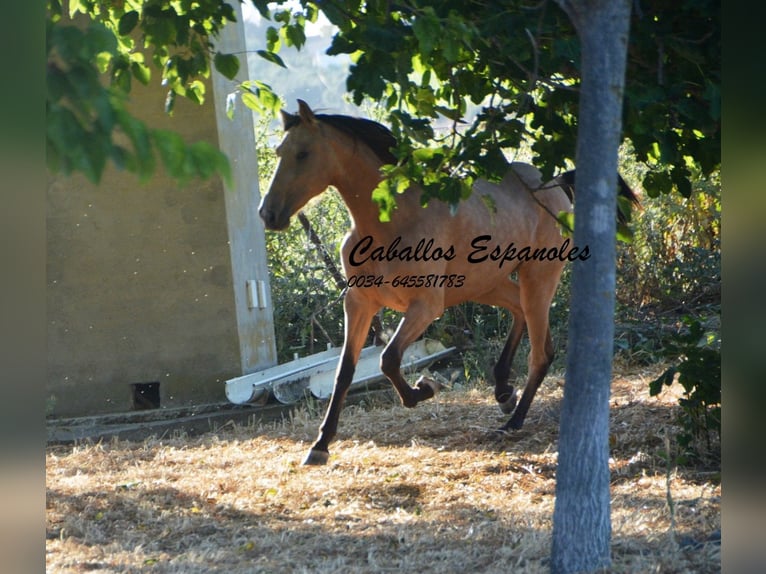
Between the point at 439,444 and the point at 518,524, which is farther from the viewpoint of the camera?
the point at 439,444

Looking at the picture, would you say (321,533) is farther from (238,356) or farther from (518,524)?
(238,356)

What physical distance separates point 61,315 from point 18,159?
429 centimetres

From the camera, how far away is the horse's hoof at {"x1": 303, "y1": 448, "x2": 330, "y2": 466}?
477cm

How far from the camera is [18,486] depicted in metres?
2.21

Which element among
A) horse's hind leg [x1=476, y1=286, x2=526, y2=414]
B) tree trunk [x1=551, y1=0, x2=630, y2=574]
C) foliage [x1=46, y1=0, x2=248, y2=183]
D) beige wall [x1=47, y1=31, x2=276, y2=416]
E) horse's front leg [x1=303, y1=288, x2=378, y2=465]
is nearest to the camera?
foliage [x1=46, y1=0, x2=248, y2=183]

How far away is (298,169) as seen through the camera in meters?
4.61

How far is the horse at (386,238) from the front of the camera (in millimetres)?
4656

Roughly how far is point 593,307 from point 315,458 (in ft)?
8.00

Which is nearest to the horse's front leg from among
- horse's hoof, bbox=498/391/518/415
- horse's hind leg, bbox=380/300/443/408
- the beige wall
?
horse's hind leg, bbox=380/300/443/408

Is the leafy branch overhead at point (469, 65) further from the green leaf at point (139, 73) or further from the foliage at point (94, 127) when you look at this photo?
the foliage at point (94, 127)

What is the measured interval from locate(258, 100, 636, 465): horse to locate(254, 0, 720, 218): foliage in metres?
0.81

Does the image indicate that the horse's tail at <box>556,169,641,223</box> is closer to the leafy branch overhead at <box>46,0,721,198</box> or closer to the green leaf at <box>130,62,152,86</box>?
the leafy branch overhead at <box>46,0,721,198</box>

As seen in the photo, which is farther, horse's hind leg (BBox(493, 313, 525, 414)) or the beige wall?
the beige wall

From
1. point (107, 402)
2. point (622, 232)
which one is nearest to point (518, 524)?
point (622, 232)
